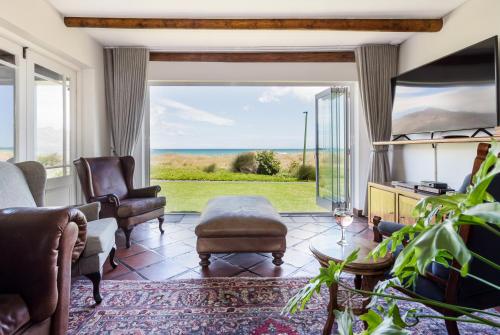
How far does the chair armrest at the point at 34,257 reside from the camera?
1255 millimetres

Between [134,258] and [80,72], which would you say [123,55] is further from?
[134,258]

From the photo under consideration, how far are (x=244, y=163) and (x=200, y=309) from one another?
6215mm

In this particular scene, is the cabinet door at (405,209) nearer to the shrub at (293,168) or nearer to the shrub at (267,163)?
the shrub at (293,168)

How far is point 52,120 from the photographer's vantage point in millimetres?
3350

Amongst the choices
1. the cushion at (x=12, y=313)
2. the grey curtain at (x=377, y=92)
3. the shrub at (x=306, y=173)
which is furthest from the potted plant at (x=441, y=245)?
the shrub at (x=306, y=173)

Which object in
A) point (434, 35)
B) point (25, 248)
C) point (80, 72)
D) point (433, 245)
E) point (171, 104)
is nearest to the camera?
point (433, 245)

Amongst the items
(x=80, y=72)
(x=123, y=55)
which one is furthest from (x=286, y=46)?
(x=80, y=72)

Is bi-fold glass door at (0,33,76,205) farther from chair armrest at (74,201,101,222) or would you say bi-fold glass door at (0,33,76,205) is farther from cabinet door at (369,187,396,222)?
cabinet door at (369,187,396,222)

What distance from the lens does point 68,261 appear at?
142 cm

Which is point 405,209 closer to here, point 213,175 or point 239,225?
point 239,225

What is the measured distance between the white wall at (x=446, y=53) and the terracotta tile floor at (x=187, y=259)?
105 centimetres

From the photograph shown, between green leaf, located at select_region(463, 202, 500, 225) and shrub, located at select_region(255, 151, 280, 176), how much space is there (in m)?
7.25

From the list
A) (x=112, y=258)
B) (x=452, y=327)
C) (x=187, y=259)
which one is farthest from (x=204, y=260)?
(x=452, y=327)

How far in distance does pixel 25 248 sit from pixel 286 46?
3.81 meters
